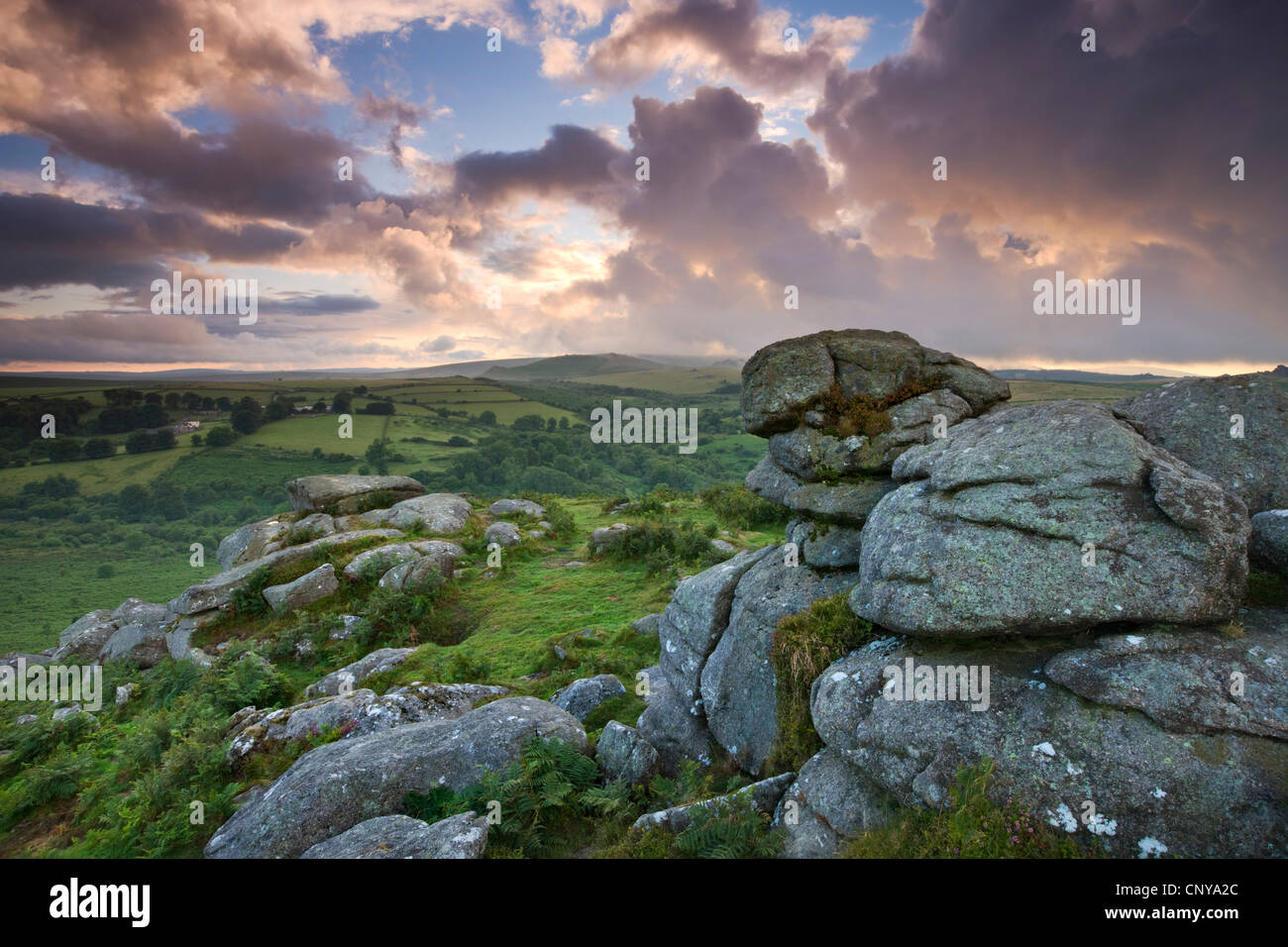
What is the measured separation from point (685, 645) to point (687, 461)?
9778 cm

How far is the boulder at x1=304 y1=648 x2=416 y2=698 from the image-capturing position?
14266 millimetres

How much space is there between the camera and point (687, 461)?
4316 inches

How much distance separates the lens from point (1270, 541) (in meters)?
7.75

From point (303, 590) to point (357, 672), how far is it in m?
6.86

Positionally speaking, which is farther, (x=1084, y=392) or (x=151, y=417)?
(x=151, y=417)

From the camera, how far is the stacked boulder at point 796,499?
10680 mm

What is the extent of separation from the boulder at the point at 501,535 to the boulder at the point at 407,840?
19115 millimetres

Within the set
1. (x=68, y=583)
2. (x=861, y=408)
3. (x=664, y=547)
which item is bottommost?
(x=68, y=583)

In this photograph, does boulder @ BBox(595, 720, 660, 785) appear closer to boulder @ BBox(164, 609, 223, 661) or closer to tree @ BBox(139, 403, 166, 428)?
boulder @ BBox(164, 609, 223, 661)

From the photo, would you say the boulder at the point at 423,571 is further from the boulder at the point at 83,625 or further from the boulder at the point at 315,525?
the boulder at the point at 83,625

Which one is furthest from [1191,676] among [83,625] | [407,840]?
[83,625]

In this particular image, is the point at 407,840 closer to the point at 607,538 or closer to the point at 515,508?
the point at 607,538

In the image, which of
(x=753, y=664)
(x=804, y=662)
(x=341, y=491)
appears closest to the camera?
(x=804, y=662)

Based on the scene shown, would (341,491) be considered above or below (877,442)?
below
